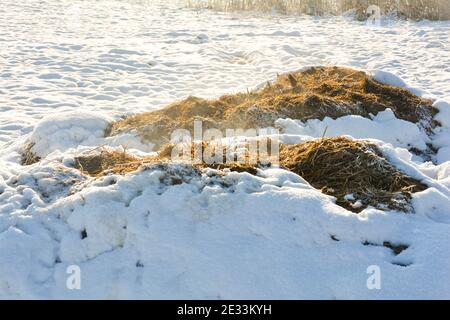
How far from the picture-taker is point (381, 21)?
507 inches

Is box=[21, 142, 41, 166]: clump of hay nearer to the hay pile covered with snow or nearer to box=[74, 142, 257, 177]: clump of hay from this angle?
the hay pile covered with snow

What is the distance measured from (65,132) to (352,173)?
3.43 meters

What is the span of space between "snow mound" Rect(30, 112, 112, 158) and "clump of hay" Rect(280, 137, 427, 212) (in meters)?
2.62

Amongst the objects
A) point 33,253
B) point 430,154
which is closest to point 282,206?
point 33,253

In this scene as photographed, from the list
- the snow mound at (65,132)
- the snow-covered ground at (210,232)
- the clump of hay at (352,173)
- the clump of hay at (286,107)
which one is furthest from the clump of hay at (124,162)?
the snow mound at (65,132)

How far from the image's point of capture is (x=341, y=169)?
12.8ft

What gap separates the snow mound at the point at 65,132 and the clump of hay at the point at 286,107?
223 millimetres

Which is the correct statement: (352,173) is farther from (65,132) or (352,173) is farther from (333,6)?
(333,6)

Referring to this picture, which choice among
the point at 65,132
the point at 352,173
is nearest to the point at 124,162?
the point at 65,132

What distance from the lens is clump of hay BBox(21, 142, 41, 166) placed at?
17.5ft

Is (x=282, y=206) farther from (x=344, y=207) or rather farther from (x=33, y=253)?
(x=33, y=253)

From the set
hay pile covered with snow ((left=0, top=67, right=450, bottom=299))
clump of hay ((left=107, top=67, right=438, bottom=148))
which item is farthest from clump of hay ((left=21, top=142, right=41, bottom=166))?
hay pile covered with snow ((left=0, top=67, right=450, bottom=299))

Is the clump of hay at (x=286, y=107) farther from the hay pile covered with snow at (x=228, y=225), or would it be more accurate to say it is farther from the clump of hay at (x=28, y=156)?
the hay pile covered with snow at (x=228, y=225)
